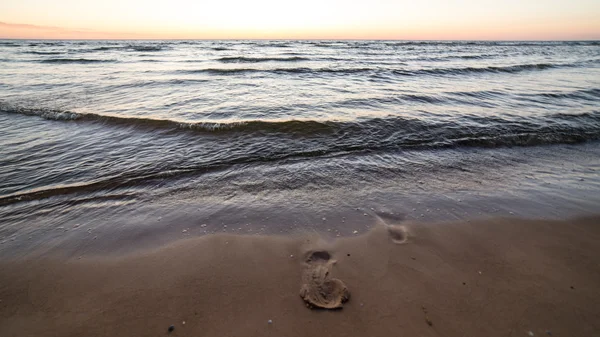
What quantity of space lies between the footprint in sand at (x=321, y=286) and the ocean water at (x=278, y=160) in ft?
2.14

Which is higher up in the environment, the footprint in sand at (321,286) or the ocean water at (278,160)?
the ocean water at (278,160)

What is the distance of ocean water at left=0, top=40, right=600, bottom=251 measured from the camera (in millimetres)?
4164

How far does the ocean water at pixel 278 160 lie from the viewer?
416cm

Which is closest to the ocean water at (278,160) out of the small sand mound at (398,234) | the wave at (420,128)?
the wave at (420,128)

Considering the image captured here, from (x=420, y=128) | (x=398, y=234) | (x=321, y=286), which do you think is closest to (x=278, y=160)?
(x=398, y=234)

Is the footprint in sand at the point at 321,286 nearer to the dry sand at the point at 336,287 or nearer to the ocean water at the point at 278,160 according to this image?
the dry sand at the point at 336,287

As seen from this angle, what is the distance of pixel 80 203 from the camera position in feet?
14.9

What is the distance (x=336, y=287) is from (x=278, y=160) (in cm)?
375

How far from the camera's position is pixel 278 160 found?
618 cm

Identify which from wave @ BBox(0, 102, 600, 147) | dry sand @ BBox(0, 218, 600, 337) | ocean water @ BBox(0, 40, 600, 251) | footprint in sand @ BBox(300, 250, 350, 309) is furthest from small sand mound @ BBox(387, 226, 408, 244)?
wave @ BBox(0, 102, 600, 147)

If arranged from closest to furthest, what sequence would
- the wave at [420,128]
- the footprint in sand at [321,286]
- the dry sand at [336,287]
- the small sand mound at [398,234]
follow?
the dry sand at [336,287]
the footprint in sand at [321,286]
the small sand mound at [398,234]
the wave at [420,128]

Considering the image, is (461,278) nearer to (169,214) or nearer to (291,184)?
(291,184)

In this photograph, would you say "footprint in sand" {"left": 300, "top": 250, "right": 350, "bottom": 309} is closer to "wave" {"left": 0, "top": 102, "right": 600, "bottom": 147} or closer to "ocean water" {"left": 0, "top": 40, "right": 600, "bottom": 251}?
"ocean water" {"left": 0, "top": 40, "right": 600, "bottom": 251}

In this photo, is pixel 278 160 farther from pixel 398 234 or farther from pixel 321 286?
pixel 321 286
